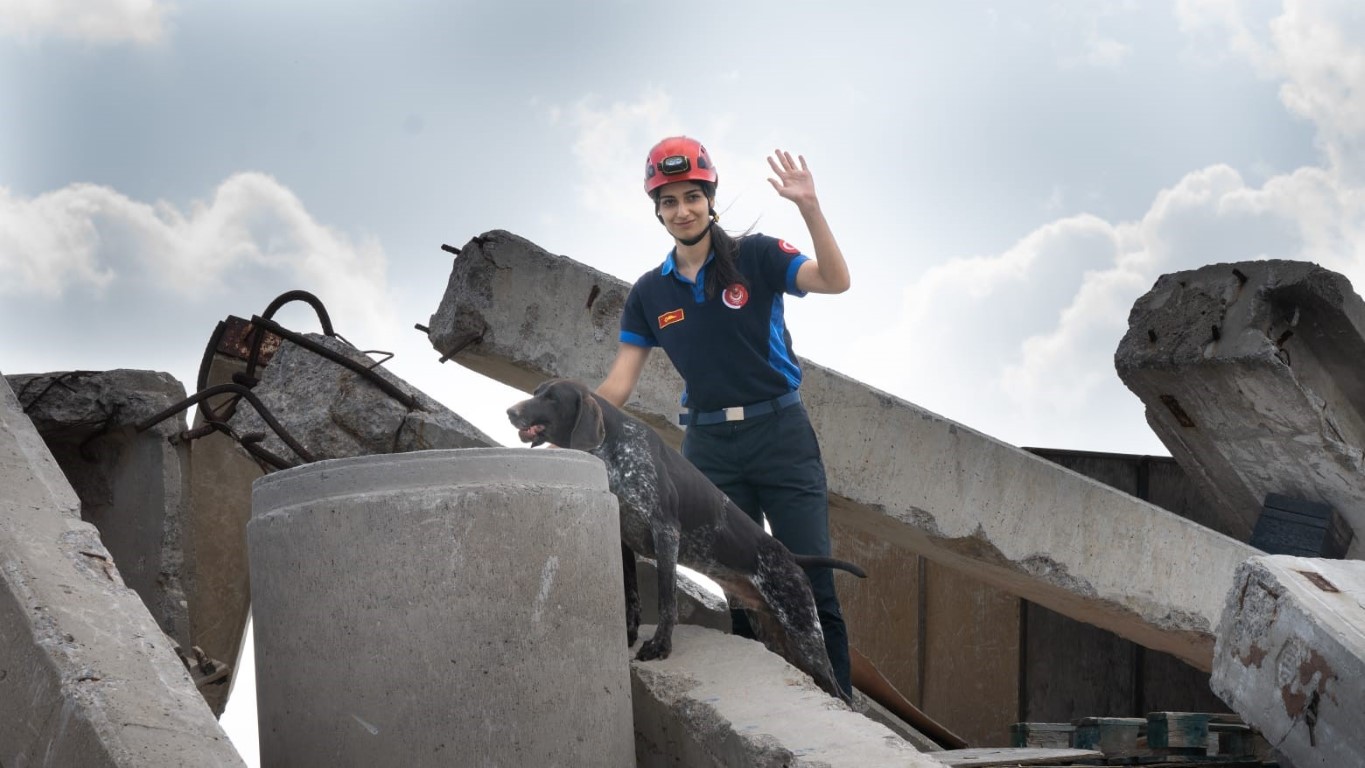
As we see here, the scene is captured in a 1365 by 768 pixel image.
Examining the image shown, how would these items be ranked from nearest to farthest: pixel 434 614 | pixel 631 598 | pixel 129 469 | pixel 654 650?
1. pixel 434 614
2. pixel 654 650
3. pixel 631 598
4. pixel 129 469

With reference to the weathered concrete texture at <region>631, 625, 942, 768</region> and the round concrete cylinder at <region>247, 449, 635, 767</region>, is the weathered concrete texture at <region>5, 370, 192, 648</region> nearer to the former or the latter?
the round concrete cylinder at <region>247, 449, 635, 767</region>

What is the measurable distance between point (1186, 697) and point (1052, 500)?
2317mm

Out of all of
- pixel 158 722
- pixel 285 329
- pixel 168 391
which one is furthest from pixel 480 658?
pixel 168 391

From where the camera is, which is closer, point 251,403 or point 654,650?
point 654,650

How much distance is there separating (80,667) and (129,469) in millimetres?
2781

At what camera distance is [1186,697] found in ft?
28.9

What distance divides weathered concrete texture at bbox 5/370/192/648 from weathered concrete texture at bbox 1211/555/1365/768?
159 inches

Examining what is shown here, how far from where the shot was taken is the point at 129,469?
20.8 feet

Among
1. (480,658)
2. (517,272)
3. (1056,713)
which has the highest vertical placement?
(517,272)

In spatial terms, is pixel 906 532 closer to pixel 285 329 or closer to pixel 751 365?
pixel 751 365

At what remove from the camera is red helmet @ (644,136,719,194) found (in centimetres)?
509

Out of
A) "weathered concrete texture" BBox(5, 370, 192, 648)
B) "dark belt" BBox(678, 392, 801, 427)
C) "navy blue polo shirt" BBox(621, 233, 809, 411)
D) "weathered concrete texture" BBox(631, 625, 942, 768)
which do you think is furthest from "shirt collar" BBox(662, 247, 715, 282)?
"weathered concrete texture" BBox(5, 370, 192, 648)

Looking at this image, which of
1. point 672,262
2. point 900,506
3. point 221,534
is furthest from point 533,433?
point 221,534

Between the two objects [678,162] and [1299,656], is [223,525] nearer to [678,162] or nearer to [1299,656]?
[678,162]
